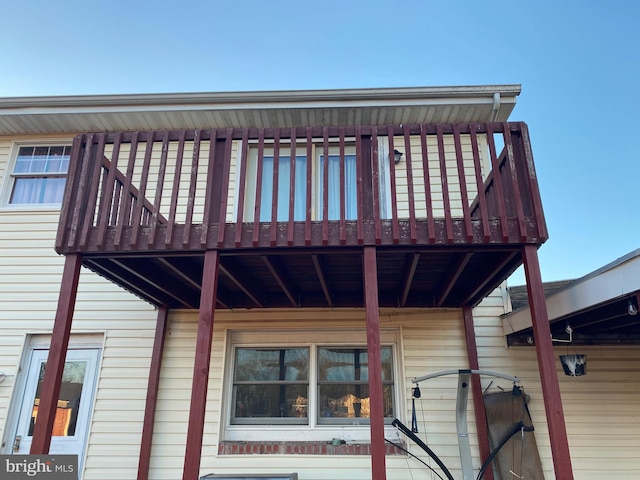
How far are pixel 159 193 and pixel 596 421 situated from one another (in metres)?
5.09

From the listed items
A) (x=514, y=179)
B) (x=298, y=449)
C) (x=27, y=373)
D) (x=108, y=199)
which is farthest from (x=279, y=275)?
(x=27, y=373)

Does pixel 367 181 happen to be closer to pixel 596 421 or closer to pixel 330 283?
pixel 330 283

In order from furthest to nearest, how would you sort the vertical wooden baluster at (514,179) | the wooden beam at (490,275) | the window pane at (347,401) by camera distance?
the window pane at (347,401)
the wooden beam at (490,275)
the vertical wooden baluster at (514,179)

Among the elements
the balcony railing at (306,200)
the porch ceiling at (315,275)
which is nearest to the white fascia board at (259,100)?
the balcony railing at (306,200)

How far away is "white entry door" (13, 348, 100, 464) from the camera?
16.2 feet

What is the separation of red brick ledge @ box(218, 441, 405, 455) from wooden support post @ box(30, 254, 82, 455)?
217 centimetres

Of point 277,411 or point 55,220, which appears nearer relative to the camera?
point 277,411

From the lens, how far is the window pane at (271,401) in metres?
5.05

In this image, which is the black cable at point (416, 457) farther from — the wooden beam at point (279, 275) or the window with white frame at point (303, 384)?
the wooden beam at point (279, 275)

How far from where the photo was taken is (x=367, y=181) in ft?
11.5

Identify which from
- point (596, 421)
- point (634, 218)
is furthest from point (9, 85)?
point (634, 218)

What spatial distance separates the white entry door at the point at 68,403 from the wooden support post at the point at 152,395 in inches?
30.5

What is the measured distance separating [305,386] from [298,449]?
695mm

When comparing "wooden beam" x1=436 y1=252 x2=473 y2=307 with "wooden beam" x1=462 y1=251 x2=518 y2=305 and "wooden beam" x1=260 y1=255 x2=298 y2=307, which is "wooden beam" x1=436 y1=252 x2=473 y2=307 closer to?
"wooden beam" x1=462 y1=251 x2=518 y2=305
